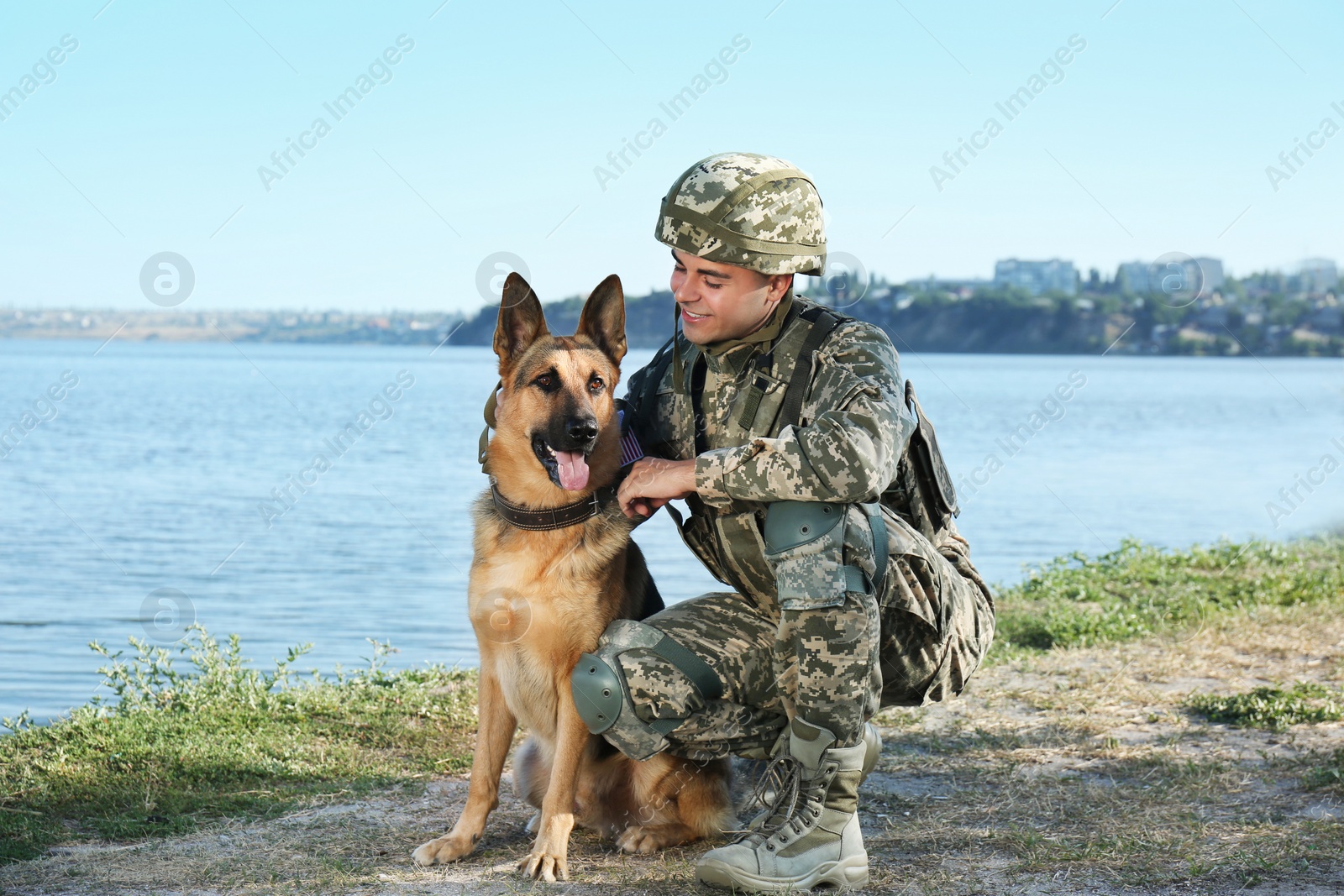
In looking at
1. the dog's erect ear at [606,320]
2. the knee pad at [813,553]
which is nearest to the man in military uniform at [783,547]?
the knee pad at [813,553]

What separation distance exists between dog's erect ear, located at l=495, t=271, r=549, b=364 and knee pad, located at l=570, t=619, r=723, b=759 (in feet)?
3.76

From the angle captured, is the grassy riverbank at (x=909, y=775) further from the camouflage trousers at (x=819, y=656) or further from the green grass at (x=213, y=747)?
the camouflage trousers at (x=819, y=656)

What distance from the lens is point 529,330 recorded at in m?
4.17

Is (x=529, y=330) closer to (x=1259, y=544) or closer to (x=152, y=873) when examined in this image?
(x=152, y=873)

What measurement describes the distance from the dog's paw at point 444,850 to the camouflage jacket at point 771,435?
1.28m

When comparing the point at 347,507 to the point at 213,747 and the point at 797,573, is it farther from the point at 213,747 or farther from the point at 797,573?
the point at 797,573

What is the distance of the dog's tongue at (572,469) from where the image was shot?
3.82 metres

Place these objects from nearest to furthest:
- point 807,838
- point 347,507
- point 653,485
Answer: point 807,838
point 653,485
point 347,507

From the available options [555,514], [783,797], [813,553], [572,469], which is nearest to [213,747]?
[555,514]

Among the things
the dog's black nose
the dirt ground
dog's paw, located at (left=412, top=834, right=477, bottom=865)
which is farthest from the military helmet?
dog's paw, located at (left=412, top=834, right=477, bottom=865)

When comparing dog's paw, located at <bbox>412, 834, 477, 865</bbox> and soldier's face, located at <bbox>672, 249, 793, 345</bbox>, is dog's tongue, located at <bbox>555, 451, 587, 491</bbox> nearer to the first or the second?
soldier's face, located at <bbox>672, 249, 793, 345</bbox>

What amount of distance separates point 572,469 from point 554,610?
490 mm

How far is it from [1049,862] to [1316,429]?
118ft

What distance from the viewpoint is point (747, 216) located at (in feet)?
12.0
